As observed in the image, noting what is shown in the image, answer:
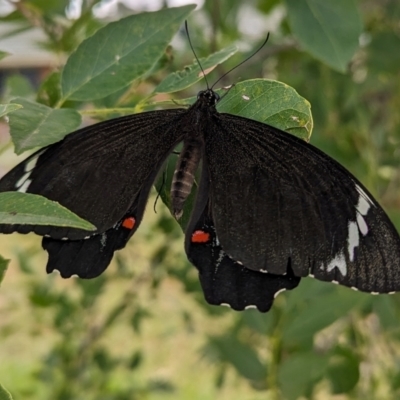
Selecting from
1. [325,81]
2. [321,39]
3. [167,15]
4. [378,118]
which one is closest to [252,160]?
[167,15]

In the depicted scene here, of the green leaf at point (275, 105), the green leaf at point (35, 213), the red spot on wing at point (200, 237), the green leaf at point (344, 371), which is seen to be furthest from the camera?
the green leaf at point (344, 371)

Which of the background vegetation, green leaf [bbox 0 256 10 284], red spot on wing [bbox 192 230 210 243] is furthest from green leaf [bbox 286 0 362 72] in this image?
green leaf [bbox 0 256 10 284]

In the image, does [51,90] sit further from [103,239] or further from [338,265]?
[338,265]

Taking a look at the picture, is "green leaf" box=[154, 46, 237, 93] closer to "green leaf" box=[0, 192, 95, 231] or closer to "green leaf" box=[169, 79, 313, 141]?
"green leaf" box=[169, 79, 313, 141]

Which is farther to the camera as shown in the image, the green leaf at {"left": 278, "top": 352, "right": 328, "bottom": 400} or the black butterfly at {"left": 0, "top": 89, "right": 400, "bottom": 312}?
the green leaf at {"left": 278, "top": 352, "right": 328, "bottom": 400}

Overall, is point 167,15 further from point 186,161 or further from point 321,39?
point 321,39

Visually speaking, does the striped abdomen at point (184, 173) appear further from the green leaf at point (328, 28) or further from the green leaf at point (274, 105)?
the green leaf at point (328, 28)

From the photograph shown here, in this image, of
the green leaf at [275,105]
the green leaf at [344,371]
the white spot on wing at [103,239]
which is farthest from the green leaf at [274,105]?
the green leaf at [344,371]

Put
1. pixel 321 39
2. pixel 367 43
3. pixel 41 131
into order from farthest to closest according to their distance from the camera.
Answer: pixel 367 43
pixel 321 39
pixel 41 131
